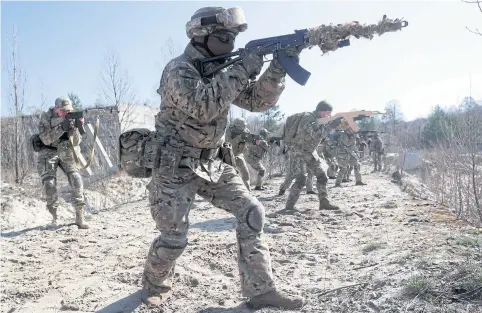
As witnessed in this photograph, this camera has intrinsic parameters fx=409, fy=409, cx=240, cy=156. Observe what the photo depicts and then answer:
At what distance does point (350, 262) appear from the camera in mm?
3906

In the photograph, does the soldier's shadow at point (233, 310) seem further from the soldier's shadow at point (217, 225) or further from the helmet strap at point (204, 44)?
the soldier's shadow at point (217, 225)

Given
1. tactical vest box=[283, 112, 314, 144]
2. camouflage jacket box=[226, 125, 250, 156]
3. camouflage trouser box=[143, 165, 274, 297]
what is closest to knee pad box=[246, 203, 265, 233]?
camouflage trouser box=[143, 165, 274, 297]

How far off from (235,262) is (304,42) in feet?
7.61

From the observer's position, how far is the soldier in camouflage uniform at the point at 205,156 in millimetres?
2664

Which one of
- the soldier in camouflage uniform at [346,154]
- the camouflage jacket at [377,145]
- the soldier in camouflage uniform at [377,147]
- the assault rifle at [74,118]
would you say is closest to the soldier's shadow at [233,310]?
the assault rifle at [74,118]

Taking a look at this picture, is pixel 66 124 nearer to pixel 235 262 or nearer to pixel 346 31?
pixel 235 262

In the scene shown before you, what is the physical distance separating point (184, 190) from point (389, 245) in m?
2.46

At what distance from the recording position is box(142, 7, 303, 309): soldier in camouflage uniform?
266 centimetres

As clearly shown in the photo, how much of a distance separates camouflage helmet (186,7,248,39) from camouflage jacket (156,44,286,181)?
148 mm

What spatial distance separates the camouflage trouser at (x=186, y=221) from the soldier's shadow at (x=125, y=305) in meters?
0.18

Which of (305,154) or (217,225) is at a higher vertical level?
(305,154)

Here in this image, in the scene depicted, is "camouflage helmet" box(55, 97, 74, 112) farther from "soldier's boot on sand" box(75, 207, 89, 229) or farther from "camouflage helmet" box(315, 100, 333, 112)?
"camouflage helmet" box(315, 100, 333, 112)

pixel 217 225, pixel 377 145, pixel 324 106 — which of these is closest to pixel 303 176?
pixel 217 225

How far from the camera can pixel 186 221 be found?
294 cm
